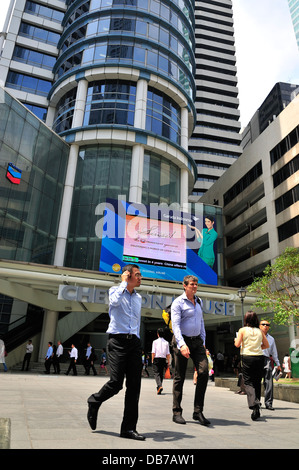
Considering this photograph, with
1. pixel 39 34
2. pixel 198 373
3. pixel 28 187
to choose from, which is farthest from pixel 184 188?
pixel 198 373

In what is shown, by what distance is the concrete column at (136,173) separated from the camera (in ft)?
89.7

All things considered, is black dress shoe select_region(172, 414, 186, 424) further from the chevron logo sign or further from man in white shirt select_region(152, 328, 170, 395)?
the chevron logo sign

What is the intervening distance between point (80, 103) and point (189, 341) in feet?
95.6

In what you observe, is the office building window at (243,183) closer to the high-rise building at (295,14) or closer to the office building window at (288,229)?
the office building window at (288,229)

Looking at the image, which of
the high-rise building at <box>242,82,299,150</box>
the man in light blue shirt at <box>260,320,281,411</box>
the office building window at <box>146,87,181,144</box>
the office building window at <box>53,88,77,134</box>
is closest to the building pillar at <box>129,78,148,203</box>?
the office building window at <box>146,87,181,144</box>

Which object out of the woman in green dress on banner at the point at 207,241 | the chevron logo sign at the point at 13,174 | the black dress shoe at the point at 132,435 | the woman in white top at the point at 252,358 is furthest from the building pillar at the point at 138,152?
the black dress shoe at the point at 132,435

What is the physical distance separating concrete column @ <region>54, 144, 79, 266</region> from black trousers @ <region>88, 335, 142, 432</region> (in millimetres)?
22864

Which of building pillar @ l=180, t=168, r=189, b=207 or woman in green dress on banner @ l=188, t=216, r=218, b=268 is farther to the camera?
building pillar @ l=180, t=168, r=189, b=207

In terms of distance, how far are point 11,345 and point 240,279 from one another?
2633 cm

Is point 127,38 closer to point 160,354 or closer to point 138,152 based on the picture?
point 138,152

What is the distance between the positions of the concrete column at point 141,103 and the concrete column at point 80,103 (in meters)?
4.71

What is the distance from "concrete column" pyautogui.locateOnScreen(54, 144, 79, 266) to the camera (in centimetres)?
2584

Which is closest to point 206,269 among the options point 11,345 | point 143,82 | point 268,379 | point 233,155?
point 11,345
